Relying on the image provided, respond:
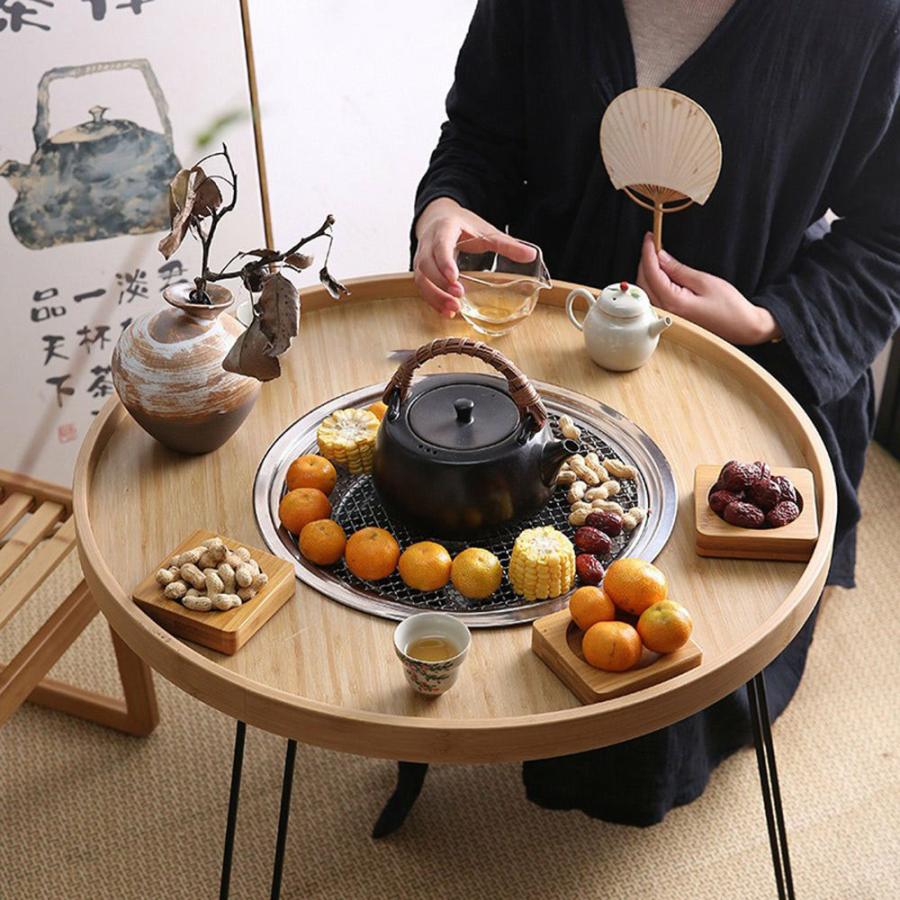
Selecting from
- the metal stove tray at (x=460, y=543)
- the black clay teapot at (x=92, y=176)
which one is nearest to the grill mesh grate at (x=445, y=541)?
the metal stove tray at (x=460, y=543)

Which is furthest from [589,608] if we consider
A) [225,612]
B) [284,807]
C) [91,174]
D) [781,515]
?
[91,174]

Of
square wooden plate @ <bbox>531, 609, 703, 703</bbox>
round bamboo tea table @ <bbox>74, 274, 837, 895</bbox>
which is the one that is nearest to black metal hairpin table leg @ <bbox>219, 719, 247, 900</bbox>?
round bamboo tea table @ <bbox>74, 274, 837, 895</bbox>

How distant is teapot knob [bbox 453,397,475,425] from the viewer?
1389mm

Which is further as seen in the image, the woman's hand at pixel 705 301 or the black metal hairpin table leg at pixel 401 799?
the black metal hairpin table leg at pixel 401 799

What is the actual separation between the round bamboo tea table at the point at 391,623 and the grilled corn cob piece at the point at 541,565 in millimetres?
57

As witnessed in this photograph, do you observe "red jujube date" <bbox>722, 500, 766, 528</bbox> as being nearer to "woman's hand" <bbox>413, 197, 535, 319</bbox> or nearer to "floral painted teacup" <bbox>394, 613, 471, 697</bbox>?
"floral painted teacup" <bbox>394, 613, 471, 697</bbox>

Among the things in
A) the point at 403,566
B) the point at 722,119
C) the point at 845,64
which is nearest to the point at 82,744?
the point at 403,566

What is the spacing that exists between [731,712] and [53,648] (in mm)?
1135

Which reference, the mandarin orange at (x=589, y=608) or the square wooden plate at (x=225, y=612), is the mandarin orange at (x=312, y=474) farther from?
the mandarin orange at (x=589, y=608)

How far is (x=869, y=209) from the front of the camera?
5.91 feet

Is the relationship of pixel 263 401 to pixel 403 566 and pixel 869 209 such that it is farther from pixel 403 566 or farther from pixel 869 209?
pixel 869 209

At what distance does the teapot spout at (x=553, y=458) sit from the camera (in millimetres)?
1376

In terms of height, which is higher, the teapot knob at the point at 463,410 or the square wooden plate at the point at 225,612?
the teapot knob at the point at 463,410

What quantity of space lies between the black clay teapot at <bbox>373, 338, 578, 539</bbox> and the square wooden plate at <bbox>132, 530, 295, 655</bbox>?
0.18 metres
